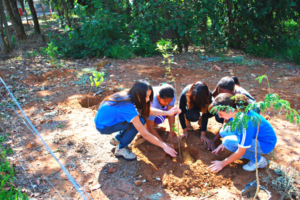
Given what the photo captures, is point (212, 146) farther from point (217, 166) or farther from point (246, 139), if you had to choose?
point (246, 139)

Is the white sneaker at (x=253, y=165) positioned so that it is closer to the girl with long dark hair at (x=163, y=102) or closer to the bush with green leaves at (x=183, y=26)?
the girl with long dark hair at (x=163, y=102)

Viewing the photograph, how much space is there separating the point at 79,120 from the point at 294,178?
284 cm

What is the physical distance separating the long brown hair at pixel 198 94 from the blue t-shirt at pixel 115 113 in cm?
72

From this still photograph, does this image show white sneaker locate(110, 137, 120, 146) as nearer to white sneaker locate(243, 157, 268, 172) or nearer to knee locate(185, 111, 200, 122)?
knee locate(185, 111, 200, 122)

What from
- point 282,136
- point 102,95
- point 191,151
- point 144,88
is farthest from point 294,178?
point 102,95

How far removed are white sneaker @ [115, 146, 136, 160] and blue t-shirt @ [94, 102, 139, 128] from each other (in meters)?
0.39

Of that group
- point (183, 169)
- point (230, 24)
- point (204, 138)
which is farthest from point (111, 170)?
point (230, 24)

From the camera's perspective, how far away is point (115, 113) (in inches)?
91.1

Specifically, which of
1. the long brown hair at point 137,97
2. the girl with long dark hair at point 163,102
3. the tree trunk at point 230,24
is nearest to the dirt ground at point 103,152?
the girl with long dark hair at point 163,102

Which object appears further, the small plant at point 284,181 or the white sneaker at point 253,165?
the white sneaker at point 253,165

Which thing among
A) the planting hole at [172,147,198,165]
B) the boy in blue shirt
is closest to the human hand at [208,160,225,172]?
the boy in blue shirt

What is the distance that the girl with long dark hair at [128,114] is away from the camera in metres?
2.14

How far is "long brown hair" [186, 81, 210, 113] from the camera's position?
8.00 ft

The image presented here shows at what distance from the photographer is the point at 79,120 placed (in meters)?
3.31
